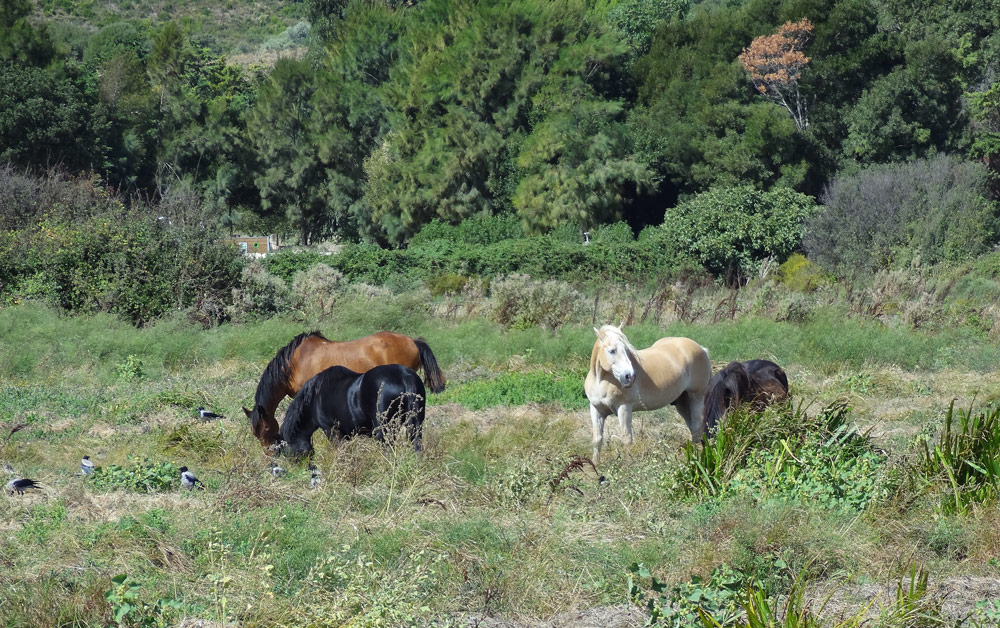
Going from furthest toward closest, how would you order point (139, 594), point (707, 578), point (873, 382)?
1. point (873, 382)
2. point (707, 578)
3. point (139, 594)

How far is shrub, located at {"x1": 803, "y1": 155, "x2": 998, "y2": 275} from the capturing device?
92.4 ft

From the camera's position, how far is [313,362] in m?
10.9

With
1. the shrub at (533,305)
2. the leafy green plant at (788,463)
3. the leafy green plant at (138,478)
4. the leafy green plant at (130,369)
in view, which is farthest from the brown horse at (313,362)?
the shrub at (533,305)

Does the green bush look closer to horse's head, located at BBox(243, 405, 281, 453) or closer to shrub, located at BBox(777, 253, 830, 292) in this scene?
horse's head, located at BBox(243, 405, 281, 453)

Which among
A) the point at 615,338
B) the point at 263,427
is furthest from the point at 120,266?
the point at 615,338

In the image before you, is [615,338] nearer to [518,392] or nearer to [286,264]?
[518,392]

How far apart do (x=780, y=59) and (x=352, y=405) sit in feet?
103

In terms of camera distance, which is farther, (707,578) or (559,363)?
(559,363)

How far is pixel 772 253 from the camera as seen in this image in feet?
103

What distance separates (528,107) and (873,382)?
26796 mm

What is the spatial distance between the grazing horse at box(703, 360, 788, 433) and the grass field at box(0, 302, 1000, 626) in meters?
0.55

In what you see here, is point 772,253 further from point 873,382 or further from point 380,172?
point 873,382

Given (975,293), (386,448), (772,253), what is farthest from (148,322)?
(772,253)

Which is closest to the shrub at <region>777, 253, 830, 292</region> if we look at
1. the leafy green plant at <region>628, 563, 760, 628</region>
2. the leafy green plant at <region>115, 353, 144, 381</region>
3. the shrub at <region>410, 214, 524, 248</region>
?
the shrub at <region>410, 214, 524, 248</region>
